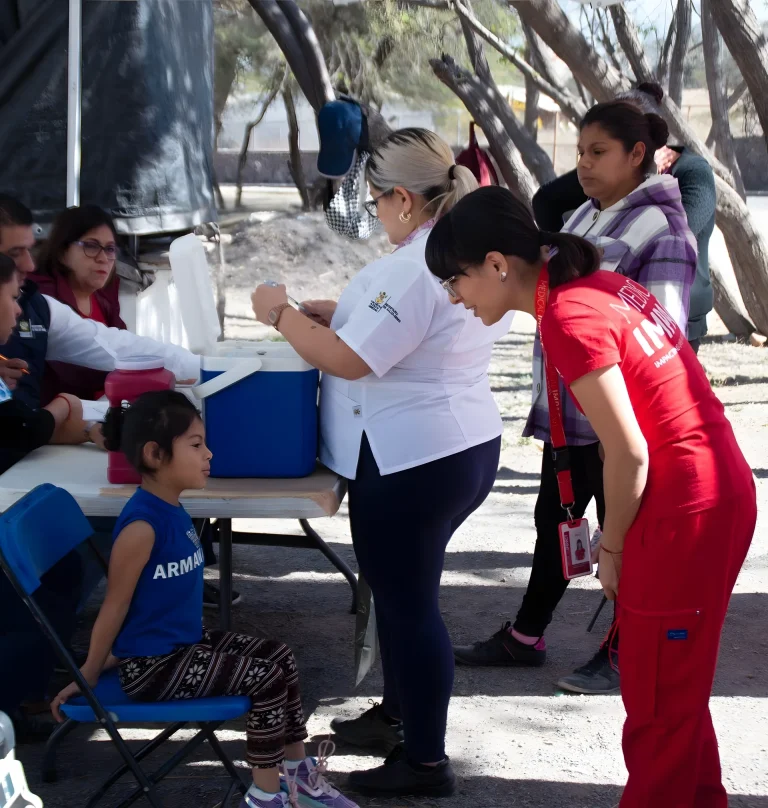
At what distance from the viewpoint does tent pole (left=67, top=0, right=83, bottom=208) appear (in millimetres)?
5086

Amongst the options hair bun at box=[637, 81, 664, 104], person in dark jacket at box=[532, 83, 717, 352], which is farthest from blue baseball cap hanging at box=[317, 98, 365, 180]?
hair bun at box=[637, 81, 664, 104]

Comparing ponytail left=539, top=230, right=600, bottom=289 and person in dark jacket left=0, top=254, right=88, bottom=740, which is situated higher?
ponytail left=539, top=230, right=600, bottom=289

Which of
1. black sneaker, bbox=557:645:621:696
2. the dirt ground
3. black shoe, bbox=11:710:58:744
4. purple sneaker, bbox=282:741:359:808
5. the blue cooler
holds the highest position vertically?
the blue cooler

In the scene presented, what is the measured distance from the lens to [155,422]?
2.43 m

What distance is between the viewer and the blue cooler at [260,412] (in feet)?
8.32

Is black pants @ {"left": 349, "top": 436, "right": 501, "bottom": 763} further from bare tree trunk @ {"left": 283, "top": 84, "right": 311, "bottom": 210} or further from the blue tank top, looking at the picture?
bare tree trunk @ {"left": 283, "top": 84, "right": 311, "bottom": 210}

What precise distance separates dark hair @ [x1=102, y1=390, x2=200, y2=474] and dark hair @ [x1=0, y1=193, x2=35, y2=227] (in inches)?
46.9

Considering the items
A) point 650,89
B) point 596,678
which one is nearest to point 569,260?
point 596,678

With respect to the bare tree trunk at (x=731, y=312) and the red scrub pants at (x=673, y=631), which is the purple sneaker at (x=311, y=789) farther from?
the bare tree trunk at (x=731, y=312)

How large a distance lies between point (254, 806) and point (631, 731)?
0.88 meters

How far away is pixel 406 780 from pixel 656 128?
2.04 metres

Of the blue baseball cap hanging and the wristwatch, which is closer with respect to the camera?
the wristwatch

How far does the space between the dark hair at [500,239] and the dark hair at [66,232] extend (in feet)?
6.65

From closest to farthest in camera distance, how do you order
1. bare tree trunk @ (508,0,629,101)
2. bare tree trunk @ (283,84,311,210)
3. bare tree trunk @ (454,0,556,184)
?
bare tree trunk @ (508,0,629,101), bare tree trunk @ (454,0,556,184), bare tree trunk @ (283,84,311,210)
